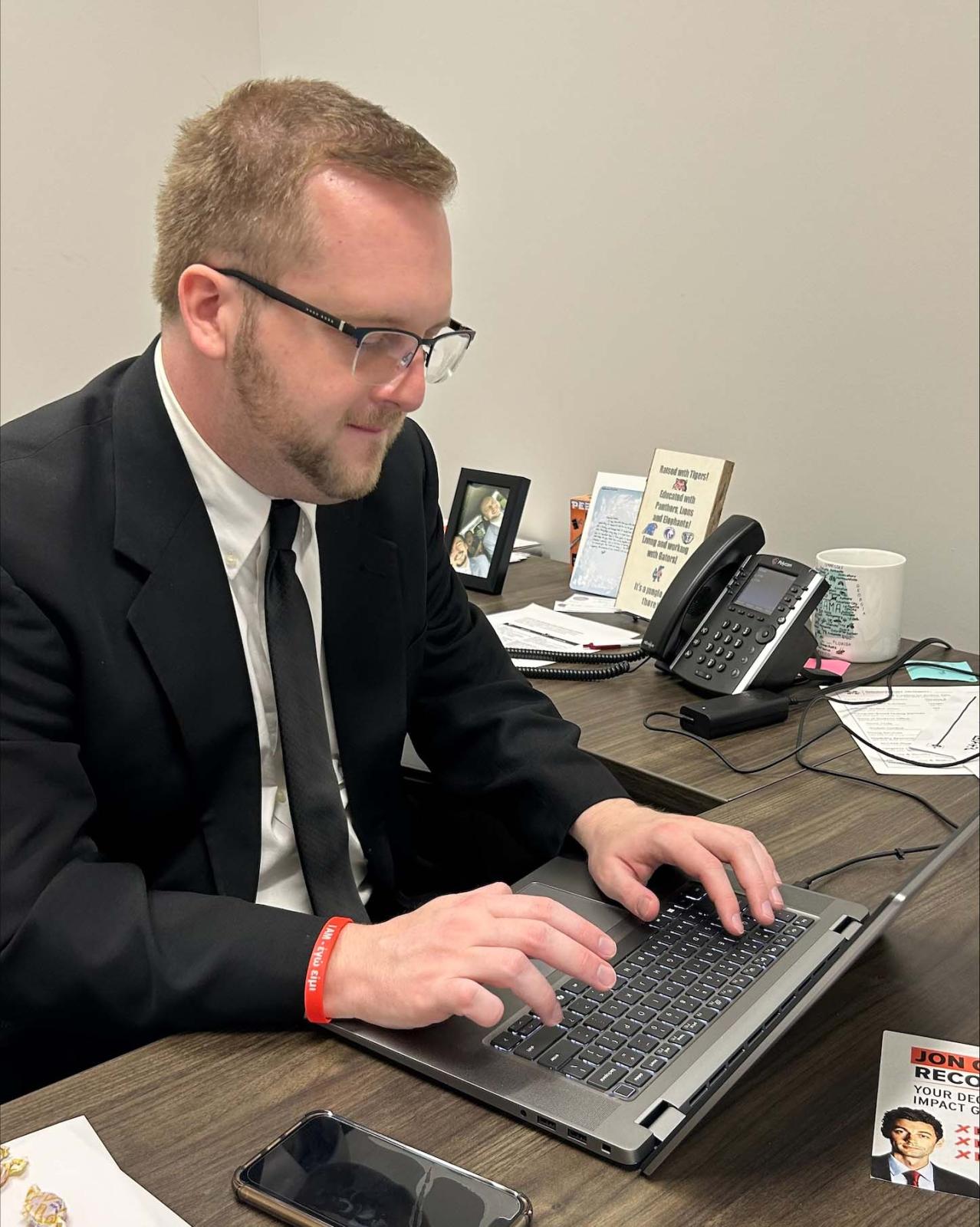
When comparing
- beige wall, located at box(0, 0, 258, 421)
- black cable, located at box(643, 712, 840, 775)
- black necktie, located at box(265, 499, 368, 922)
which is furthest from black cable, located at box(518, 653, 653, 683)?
beige wall, located at box(0, 0, 258, 421)

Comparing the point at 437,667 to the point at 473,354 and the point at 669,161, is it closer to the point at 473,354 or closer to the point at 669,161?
the point at 669,161

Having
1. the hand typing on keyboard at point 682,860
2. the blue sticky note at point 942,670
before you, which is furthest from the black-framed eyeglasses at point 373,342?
the blue sticky note at point 942,670

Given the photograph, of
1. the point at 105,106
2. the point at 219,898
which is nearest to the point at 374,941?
the point at 219,898

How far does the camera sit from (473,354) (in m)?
2.59

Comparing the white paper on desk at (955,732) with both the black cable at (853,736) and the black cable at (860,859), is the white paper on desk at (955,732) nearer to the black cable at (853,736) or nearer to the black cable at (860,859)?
the black cable at (853,736)

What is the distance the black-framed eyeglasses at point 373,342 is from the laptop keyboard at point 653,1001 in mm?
570

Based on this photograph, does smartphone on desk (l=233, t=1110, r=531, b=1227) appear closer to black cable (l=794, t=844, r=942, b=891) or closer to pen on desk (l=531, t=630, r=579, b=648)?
black cable (l=794, t=844, r=942, b=891)

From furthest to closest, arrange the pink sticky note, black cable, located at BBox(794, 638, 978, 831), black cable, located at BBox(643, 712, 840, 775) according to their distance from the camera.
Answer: the pink sticky note, black cable, located at BBox(643, 712, 840, 775), black cable, located at BBox(794, 638, 978, 831)

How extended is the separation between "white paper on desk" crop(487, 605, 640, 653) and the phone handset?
0.44 feet

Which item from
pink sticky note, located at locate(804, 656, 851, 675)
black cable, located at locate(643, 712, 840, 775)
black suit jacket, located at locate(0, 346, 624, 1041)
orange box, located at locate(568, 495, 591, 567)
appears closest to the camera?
black suit jacket, located at locate(0, 346, 624, 1041)

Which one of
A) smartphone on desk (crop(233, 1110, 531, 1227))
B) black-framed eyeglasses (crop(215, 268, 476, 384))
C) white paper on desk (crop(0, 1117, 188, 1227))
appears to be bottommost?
white paper on desk (crop(0, 1117, 188, 1227))

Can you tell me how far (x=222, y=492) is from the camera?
4.01 feet

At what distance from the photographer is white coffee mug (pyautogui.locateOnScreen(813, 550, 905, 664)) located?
1686 mm

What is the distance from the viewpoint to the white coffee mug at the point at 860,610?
169 centimetres
